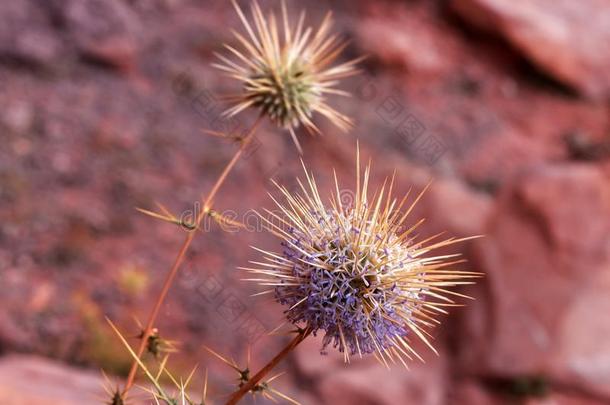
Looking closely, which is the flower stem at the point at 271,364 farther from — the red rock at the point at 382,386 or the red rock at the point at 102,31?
the red rock at the point at 102,31

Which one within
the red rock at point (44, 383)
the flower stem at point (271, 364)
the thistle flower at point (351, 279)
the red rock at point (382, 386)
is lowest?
the flower stem at point (271, 364)

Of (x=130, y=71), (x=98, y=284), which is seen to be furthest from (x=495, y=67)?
(x=98, y=284)

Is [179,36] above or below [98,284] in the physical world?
above

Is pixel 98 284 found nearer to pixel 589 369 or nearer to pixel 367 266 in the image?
pixel 589 369

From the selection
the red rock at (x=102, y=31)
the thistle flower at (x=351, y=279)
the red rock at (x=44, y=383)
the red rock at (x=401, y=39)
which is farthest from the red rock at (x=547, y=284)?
the red rock at (x=102, y=31)

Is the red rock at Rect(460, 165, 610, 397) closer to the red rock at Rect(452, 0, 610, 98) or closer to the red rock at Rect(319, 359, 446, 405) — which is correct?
the red rock at Rect(319, 359, 446, 405)

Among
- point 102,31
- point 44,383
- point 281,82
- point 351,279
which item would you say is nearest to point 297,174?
point 102,31

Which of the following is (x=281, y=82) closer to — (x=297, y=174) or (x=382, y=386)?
(x=382, y=386)
